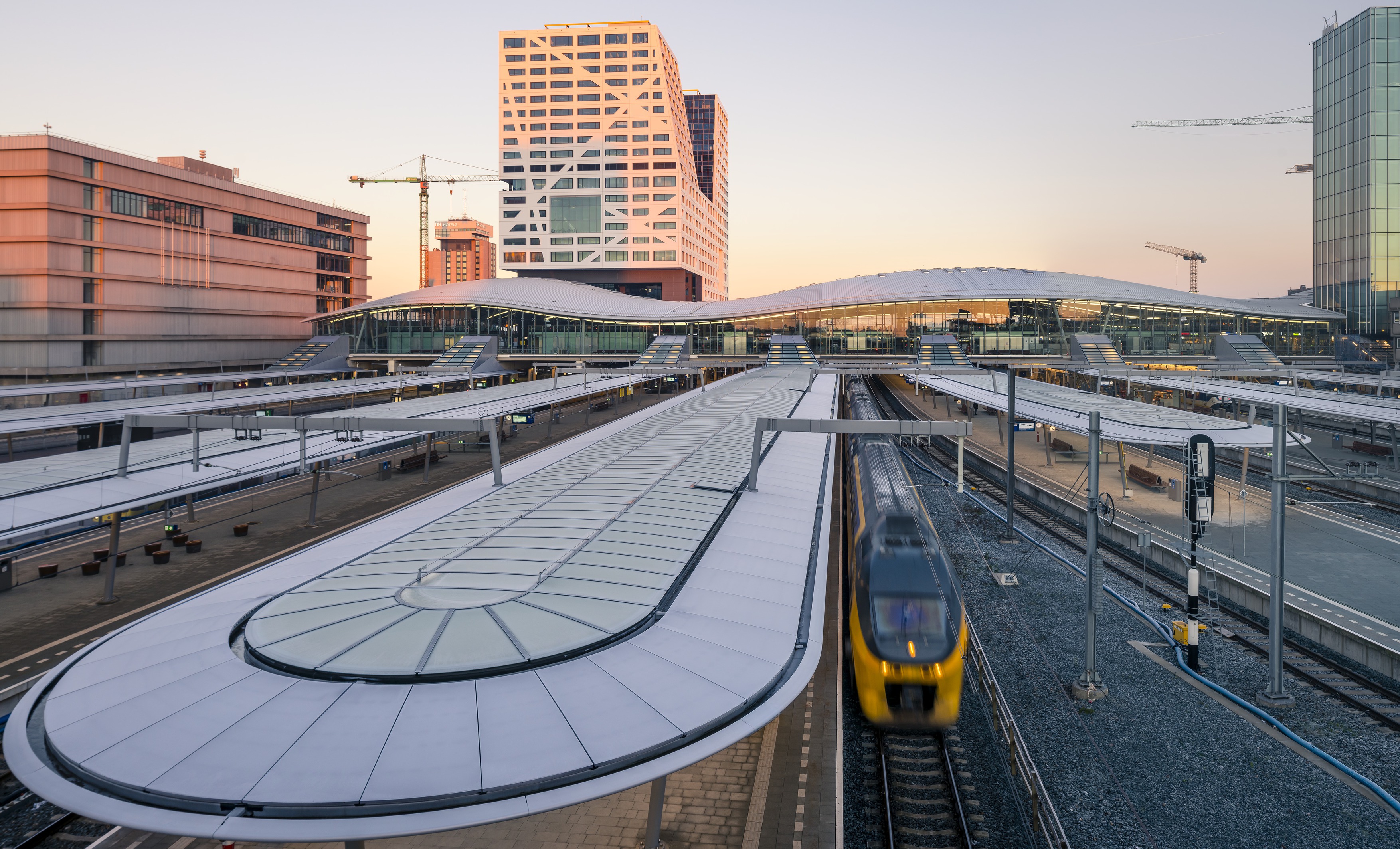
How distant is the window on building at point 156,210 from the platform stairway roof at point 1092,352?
87943 millimetres

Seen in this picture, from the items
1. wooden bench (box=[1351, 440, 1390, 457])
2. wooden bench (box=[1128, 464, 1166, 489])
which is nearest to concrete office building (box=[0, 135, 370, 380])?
wooden bench (box=[1128, 464, 1166, 489])

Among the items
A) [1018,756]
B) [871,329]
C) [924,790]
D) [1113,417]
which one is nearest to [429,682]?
[924,790]

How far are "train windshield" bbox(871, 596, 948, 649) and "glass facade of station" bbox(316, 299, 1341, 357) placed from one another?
6960cm

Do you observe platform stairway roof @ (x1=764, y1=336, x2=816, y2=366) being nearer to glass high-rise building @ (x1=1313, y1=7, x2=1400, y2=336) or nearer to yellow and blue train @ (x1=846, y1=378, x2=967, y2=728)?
glass high-rise building @ (x1=1313, y1=7, x2=1400, y2=336)

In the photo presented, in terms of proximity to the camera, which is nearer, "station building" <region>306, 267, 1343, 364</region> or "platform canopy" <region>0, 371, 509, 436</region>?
"platform canopy" <region>0, 371, 509, 436</region>

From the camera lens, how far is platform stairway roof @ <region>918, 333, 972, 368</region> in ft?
248

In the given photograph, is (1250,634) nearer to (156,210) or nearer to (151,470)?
(151,470)

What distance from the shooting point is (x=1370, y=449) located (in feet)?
144

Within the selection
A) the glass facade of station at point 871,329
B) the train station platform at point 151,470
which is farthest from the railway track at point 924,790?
the glass facade of station at point 871,329

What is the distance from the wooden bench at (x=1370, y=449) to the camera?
4247 centimetres

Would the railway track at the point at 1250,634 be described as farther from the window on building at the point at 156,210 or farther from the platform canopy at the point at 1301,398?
the window on building at the point at 156,210

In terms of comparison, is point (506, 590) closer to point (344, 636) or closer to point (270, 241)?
point (344, 636)

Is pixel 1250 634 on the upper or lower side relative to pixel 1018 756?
upper

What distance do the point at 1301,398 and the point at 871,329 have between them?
43.9 m
